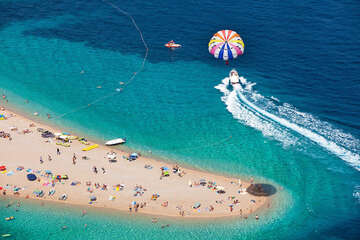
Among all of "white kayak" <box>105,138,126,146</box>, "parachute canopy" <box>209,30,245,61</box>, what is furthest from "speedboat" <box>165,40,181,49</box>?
"white kayak" <box>105,138,126,146</box>

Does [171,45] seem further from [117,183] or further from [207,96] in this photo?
[117,183]

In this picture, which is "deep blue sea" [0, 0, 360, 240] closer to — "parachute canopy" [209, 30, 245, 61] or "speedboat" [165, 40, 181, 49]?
"speedboat" [165, 40, 181, 49]

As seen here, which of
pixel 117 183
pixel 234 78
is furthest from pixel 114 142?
pixel 234 78

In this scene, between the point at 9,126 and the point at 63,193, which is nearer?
the point at 63,193

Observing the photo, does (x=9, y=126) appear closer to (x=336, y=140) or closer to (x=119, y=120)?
(x=119, y=120)

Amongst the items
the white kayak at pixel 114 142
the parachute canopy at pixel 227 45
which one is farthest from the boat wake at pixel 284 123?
the white kayak at pixel 114 142

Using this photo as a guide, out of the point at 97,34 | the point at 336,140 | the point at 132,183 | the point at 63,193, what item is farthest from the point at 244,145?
the point at 97,34
